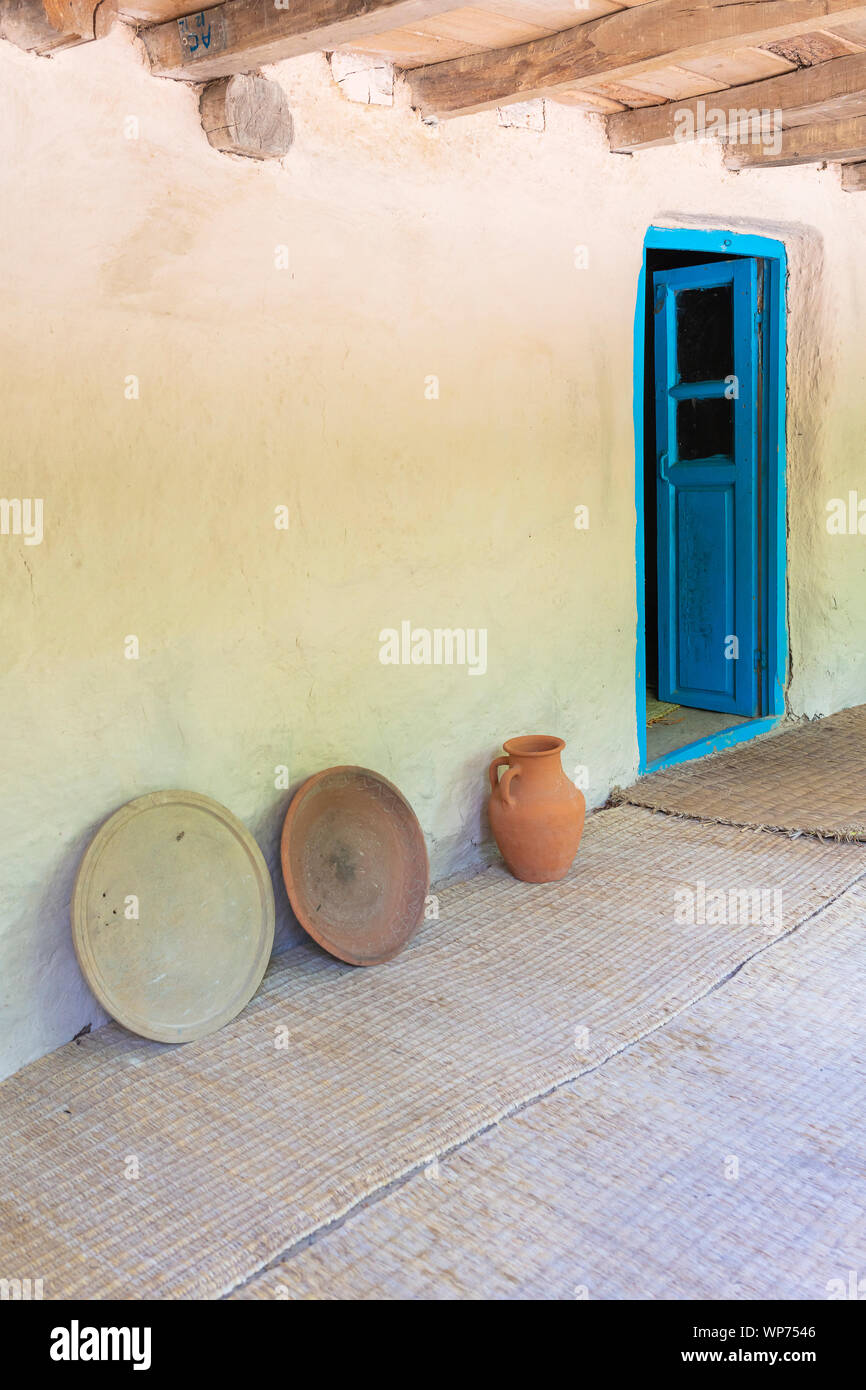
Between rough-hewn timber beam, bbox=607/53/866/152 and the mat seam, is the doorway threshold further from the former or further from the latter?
rough-hewn timber beam, bbox=607/53/866/152

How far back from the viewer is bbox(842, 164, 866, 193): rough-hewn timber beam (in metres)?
5.17

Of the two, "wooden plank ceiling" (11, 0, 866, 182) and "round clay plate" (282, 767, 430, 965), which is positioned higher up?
"wooden plank ceiling" (11, 0, 866, 182)

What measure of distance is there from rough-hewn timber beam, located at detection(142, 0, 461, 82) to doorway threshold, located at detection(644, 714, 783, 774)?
3.02 m

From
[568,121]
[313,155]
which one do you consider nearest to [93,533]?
[313,155]

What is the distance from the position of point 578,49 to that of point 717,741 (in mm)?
2998

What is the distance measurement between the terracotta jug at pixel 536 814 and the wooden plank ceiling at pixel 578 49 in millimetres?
1951

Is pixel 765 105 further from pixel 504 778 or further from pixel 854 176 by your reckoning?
pixel 504 778

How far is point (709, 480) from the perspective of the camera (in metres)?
5.48

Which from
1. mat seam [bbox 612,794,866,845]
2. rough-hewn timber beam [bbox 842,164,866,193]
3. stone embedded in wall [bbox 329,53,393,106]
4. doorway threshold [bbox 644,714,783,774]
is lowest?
mat seam [bbox 612,794,866,845]

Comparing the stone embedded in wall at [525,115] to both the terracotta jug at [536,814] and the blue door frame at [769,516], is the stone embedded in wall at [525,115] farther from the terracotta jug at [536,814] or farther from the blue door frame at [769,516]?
the terracotta jug at [536,814]

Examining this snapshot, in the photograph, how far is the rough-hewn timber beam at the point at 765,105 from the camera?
3.58 metres

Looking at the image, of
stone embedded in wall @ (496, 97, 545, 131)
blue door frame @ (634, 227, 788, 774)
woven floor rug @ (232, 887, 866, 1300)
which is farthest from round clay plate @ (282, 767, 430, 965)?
stone embedded in wall @ (496, 97, 545, 131)

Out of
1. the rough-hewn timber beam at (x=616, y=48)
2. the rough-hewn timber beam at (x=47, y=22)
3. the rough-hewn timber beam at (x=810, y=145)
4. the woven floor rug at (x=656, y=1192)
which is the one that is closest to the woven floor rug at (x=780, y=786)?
the woven floor rug at (x=656, y=1192)

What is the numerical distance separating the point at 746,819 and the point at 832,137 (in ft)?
7.99
